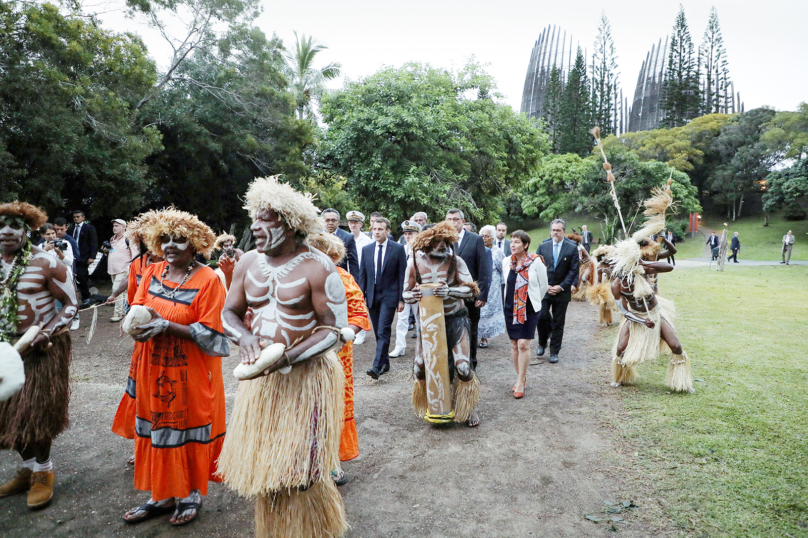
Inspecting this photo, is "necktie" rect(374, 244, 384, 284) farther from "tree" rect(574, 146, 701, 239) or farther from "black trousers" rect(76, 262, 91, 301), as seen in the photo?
"tree" rect(574, 146, 701, 239)

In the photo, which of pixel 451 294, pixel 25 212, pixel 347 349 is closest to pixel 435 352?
pixel 451 294

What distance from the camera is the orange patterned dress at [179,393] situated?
3.12 metres

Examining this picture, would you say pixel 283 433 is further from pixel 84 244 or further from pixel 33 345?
pixel 84 244

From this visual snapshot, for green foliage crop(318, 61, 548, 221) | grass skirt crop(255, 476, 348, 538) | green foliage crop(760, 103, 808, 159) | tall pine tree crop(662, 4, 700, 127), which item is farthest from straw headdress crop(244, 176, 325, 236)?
tall pine tree crop(662, 4, 700, 127)

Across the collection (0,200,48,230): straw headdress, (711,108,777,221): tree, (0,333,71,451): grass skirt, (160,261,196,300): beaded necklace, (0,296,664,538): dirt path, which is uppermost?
(711,108,777,221): tree

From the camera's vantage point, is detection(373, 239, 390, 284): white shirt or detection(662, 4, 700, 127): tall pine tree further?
detection(662, 4, 700, 127): tall pine tree

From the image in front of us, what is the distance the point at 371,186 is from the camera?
18.4 m

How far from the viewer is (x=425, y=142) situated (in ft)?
60.4

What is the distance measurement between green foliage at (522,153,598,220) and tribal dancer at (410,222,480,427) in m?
37.4

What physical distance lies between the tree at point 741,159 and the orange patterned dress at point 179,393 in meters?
50.3

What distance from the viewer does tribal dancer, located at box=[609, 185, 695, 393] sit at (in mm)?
5566

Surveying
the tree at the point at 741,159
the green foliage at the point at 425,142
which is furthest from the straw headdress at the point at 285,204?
the tree at the point at 741,159

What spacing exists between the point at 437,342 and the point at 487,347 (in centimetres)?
378

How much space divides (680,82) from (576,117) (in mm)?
12528
